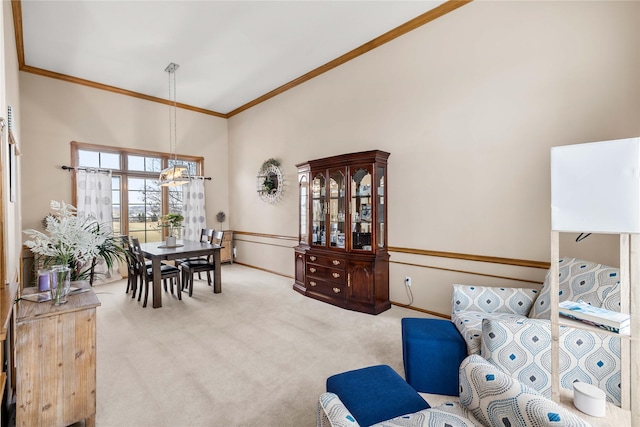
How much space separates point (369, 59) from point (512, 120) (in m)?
2.10

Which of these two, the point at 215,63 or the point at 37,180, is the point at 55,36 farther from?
the point at 37,180

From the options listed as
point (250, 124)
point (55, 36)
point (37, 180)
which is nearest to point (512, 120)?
point (250, 124)

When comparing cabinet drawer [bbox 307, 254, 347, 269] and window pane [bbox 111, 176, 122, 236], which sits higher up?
window pane [bbox 111, 176, 122, 236]

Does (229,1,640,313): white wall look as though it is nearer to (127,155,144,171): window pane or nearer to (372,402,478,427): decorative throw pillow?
(372,402,478,427): decorative throw pillow

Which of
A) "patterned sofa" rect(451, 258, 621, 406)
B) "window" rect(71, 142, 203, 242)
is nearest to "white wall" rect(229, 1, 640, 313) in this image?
"patterned sofa" rect(451, 258, 621, 406)

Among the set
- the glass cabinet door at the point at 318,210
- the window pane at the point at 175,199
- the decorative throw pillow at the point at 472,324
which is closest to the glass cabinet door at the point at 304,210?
the glass cabinet door at the point at 318,210

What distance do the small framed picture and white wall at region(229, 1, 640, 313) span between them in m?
0.34

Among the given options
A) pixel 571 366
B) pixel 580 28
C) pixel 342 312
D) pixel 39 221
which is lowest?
pixel 342 312

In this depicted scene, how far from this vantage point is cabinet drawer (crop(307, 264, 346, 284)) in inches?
157

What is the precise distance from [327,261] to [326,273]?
174 mm

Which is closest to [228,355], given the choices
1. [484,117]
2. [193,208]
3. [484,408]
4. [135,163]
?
[484,408]

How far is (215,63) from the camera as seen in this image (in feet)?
14.8

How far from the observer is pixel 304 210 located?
479cm

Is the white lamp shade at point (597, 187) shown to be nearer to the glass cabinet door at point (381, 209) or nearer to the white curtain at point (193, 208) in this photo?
the glass cabinet door at point (381, 209)
